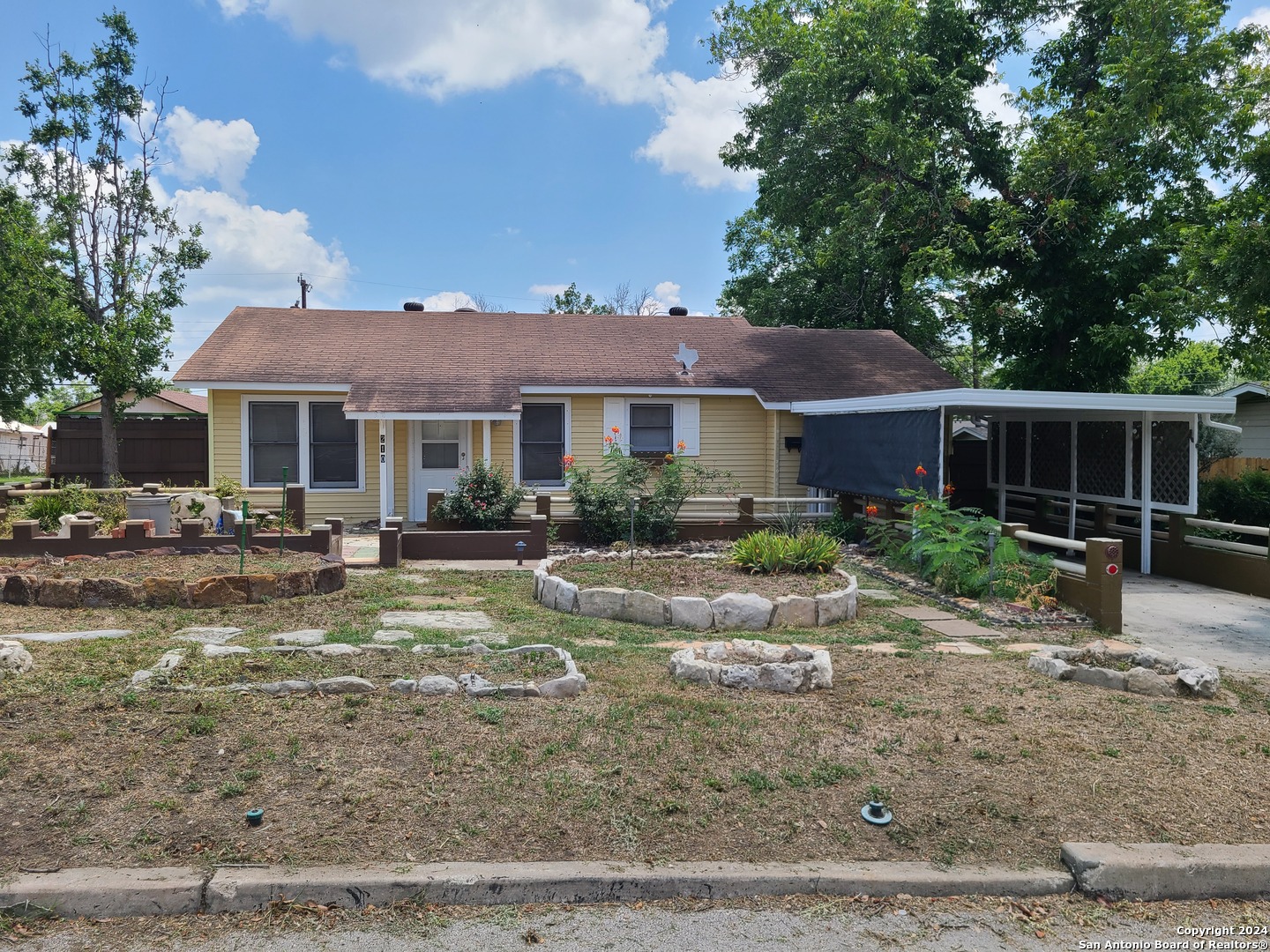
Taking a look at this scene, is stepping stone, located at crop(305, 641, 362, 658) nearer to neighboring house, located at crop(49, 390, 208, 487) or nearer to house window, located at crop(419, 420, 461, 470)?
house window, located at crop(419, 420, 461, 470)

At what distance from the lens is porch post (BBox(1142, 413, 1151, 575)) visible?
1080cm

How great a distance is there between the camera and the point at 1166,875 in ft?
11.0

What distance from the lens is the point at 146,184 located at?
58.3ft

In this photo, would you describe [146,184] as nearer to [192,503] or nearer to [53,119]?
[53,119]

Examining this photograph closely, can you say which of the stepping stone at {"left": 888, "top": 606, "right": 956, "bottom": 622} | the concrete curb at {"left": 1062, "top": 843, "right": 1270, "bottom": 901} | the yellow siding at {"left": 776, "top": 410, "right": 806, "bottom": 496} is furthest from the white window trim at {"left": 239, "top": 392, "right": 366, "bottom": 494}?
the concrete curb at {"left": 1062, "top": 843, "right": 1270, "bottom": 901}

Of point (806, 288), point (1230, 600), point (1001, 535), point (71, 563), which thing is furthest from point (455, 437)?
point (806, 288)

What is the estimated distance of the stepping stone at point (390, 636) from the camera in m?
6.19

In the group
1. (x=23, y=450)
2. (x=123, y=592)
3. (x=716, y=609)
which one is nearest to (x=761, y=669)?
(x=716, y=609)

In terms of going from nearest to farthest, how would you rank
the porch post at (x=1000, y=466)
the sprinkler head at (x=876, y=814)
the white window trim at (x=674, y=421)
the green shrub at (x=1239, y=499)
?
the sprinkler head at (x=876, y=814) < the green shrub at (x=1239, y=499) < the porch post at (x=1000, y=466) < the white window trim at (x=674, y=421)

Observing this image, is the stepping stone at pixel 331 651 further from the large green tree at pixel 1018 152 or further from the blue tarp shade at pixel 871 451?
the large green tree at pixel 1018 152

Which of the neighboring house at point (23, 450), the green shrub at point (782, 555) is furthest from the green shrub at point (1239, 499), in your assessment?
the neighboring house at point (23, 450)

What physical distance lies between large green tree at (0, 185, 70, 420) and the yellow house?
3268mm

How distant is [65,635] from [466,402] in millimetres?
7661

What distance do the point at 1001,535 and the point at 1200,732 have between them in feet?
14.7
